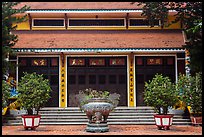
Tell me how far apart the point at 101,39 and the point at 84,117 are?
435cm

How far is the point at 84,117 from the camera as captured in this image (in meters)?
16.9

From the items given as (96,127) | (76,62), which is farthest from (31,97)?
(76,62)

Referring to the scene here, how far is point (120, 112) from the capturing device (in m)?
17.4

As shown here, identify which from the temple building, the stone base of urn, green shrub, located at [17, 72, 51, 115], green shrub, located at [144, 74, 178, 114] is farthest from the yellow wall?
green shrub, located at [144, 74, 178, 114]

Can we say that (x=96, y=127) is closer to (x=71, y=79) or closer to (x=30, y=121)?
(x=30, y=121)

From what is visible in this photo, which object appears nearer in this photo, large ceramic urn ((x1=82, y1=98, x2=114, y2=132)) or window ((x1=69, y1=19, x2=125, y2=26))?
large ceramic urn ((x1=82, y1=98, x2=114, y2=132))

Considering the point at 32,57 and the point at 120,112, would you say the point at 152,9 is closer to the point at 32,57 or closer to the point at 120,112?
the point at 120,112

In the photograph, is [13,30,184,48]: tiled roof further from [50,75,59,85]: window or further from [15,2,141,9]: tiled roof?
[50,75,59,85]: window

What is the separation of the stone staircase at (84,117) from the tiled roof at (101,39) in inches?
117

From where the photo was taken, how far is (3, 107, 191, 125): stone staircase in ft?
53.9

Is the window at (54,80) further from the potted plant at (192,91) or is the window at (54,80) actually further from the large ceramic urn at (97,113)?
the potted plant at (192,91)

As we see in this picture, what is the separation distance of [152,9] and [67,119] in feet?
19.2

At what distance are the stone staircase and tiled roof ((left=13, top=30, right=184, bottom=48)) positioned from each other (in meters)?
2.98

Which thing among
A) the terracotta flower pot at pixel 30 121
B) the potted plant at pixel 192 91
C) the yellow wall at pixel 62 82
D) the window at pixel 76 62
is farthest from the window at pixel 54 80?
the potted plant at pixel 192 91
